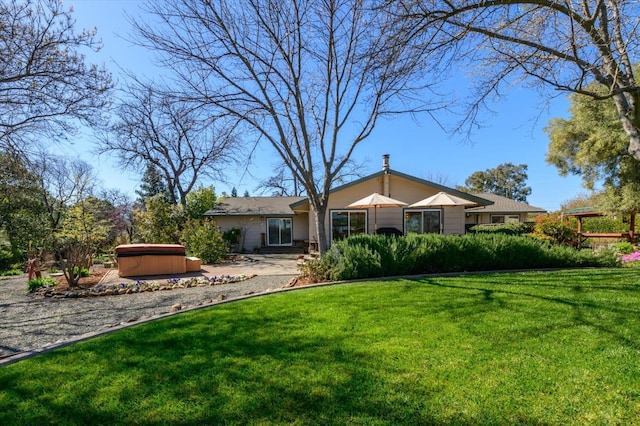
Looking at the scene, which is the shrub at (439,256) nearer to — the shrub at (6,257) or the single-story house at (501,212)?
the single-story house at (501,212)

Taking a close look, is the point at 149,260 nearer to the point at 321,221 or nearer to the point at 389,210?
the point at 321,221

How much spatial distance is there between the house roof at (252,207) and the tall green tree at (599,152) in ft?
54.8

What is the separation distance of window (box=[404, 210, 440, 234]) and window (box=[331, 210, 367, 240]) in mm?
2081

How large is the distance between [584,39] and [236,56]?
25.6 feet

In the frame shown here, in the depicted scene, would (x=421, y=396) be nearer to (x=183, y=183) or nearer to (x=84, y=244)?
(x=84, y=244)

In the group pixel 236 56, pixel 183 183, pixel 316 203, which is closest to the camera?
pixel 236 56

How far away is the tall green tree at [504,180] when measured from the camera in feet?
176

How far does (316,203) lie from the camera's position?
31.3ft

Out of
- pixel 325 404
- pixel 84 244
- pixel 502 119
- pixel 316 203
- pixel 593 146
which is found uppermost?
pixel 593 146

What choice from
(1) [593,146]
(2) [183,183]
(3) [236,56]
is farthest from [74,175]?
(1) [593,146]

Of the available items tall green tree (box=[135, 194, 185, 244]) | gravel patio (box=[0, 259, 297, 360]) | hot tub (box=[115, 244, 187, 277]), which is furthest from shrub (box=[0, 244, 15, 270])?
hot tub (box=[115, 244, 187, 277])

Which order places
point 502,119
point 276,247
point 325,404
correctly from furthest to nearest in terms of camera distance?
point 276,247
point 502,119
point 325,404

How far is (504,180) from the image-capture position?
53.9m

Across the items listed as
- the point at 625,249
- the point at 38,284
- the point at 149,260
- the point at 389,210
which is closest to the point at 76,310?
the point at 38,284
